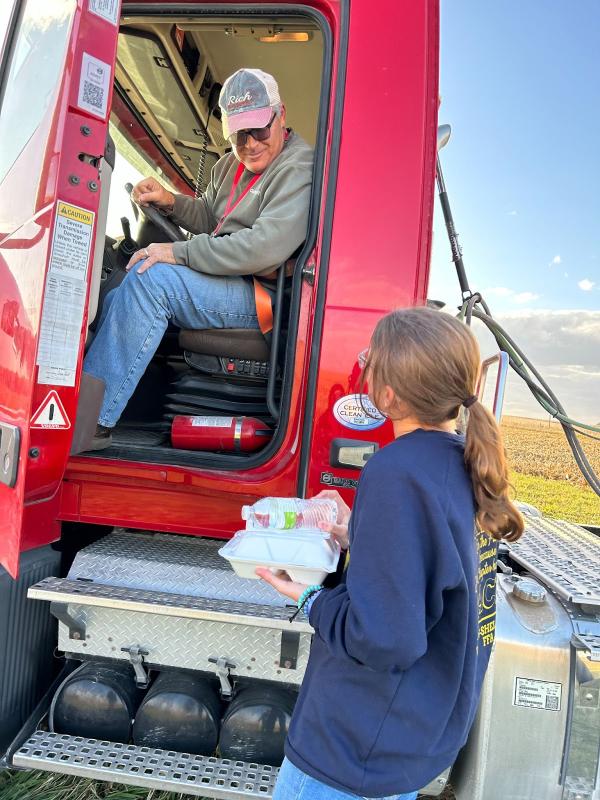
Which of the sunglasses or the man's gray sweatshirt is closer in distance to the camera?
the man's gray sweatshirt

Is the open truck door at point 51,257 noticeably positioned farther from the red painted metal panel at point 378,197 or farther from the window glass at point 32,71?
the red painted metal panel at point 378,197

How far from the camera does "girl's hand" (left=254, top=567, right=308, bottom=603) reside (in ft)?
3.67

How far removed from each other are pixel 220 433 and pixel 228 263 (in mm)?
599

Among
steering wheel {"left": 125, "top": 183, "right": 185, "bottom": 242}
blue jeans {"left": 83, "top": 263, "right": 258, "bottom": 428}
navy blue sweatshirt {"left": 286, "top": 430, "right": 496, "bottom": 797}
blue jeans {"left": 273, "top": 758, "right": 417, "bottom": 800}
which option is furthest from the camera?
steering wheel {"left": 125, "top": 183, "right": 185, "bottom": 242}

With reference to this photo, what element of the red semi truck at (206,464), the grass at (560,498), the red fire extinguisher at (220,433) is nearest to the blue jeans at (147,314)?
the red semi truck at (206,464)

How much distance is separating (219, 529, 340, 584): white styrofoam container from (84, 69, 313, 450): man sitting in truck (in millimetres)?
924

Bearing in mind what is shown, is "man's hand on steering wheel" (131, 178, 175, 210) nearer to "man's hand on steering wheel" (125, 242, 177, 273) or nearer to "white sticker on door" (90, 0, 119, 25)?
"man's hand on steering wheel" (125, 242, 177, 273)

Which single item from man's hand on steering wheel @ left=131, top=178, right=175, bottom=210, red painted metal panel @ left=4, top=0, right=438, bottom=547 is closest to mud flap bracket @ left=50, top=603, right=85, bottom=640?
red painted metal panel @ left=4, top=0, right=438, bottom=547

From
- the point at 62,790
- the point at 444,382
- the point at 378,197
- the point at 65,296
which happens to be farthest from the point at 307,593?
the point at 62,790

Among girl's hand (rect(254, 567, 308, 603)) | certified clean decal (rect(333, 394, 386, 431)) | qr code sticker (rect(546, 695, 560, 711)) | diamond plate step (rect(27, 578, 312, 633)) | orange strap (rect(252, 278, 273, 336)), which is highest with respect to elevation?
orange strap (rect(252, 278, 273, 336))

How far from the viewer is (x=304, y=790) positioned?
1.03m

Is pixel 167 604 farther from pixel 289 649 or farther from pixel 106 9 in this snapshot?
A: pixel 106 9

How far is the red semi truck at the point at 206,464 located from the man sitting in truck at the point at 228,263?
95 mm

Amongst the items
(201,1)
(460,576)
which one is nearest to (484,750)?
(460,576)
